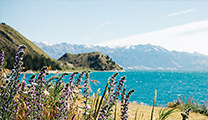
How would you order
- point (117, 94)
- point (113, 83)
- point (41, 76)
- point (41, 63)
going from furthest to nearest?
point (41, 63), point (113, 83), point (117, 94), point (41, 76)

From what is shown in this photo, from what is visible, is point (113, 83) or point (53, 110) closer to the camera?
point (113, 83)

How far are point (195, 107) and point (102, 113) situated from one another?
13643mm

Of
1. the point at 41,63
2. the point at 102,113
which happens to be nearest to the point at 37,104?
the point at 102,113

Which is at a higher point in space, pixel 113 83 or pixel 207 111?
pixel 113 83

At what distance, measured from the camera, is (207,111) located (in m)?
13.0

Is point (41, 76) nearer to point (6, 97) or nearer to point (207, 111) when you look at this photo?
point (6, 97)

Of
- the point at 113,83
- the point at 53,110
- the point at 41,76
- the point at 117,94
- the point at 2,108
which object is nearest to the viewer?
the point at 2,108

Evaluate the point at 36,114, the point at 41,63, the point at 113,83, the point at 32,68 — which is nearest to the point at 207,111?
the point at 113,83

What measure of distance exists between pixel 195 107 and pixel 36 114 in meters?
14.2

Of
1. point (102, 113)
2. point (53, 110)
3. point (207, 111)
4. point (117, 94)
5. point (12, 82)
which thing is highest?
point (12, 82)

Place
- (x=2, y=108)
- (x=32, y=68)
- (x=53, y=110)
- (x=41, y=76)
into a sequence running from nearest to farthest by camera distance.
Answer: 1. (x=2, y=108)
2. (x=41, y=76)
3. (x=53, y=110)
4. (x=32, y=68)

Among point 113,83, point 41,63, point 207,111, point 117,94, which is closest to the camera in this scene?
point 117,94

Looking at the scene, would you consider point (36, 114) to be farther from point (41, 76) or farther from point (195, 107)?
point (195, 107)

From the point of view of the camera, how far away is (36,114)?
3.24 m
